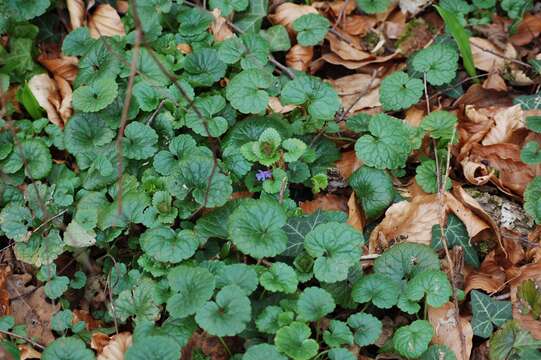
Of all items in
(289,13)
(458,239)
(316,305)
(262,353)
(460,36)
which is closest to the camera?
(262,353)

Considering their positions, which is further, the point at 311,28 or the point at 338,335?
the point at 311,28

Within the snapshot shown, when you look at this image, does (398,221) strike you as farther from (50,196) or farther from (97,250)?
(50,196)

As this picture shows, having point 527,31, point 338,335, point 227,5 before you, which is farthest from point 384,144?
point 527,31

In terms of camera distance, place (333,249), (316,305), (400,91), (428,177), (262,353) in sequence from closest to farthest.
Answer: (262,353)
(316,305)
(333,249)
(428,177)
(400,91)

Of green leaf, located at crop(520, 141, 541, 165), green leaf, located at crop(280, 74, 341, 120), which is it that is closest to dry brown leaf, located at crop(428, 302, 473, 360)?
green leaf, located at crop(520, 141, 541, 165)

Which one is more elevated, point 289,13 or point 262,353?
point 289,13

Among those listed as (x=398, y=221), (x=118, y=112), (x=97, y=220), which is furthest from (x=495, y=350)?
(x=118, y=112)

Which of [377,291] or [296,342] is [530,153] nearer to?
[377,291]
